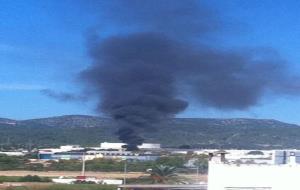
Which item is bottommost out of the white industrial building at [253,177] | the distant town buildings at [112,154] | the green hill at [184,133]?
the white industrial building at [253,177]

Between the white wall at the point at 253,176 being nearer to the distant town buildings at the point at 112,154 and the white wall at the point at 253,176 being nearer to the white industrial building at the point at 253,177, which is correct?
the white industrial building at the point at 253,177

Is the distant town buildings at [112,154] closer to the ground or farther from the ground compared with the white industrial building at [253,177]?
farther from the ground

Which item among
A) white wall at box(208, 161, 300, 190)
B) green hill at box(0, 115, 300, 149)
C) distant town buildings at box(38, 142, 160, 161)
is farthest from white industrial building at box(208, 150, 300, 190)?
green hill at box(0, 115, 300, 149)

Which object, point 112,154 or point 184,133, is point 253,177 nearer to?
point 112,154

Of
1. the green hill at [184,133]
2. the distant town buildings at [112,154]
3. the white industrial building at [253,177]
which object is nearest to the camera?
the white industrial building at [253,177]

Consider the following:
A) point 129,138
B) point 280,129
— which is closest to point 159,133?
point 129,138

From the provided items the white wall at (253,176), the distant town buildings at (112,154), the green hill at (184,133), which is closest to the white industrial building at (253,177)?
the white wall at (253,176)

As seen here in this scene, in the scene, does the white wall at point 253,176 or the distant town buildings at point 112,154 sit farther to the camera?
the distant town buildings at point 112,154

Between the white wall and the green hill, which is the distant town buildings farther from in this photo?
the white wall

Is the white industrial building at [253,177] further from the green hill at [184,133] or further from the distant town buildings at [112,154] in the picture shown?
the green hill at [184,133]

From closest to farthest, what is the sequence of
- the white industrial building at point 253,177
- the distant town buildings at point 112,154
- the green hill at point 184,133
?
the white industrial building at point 253,177 → the distant town buildings at point 112,154 → the green hill at point 184,133
